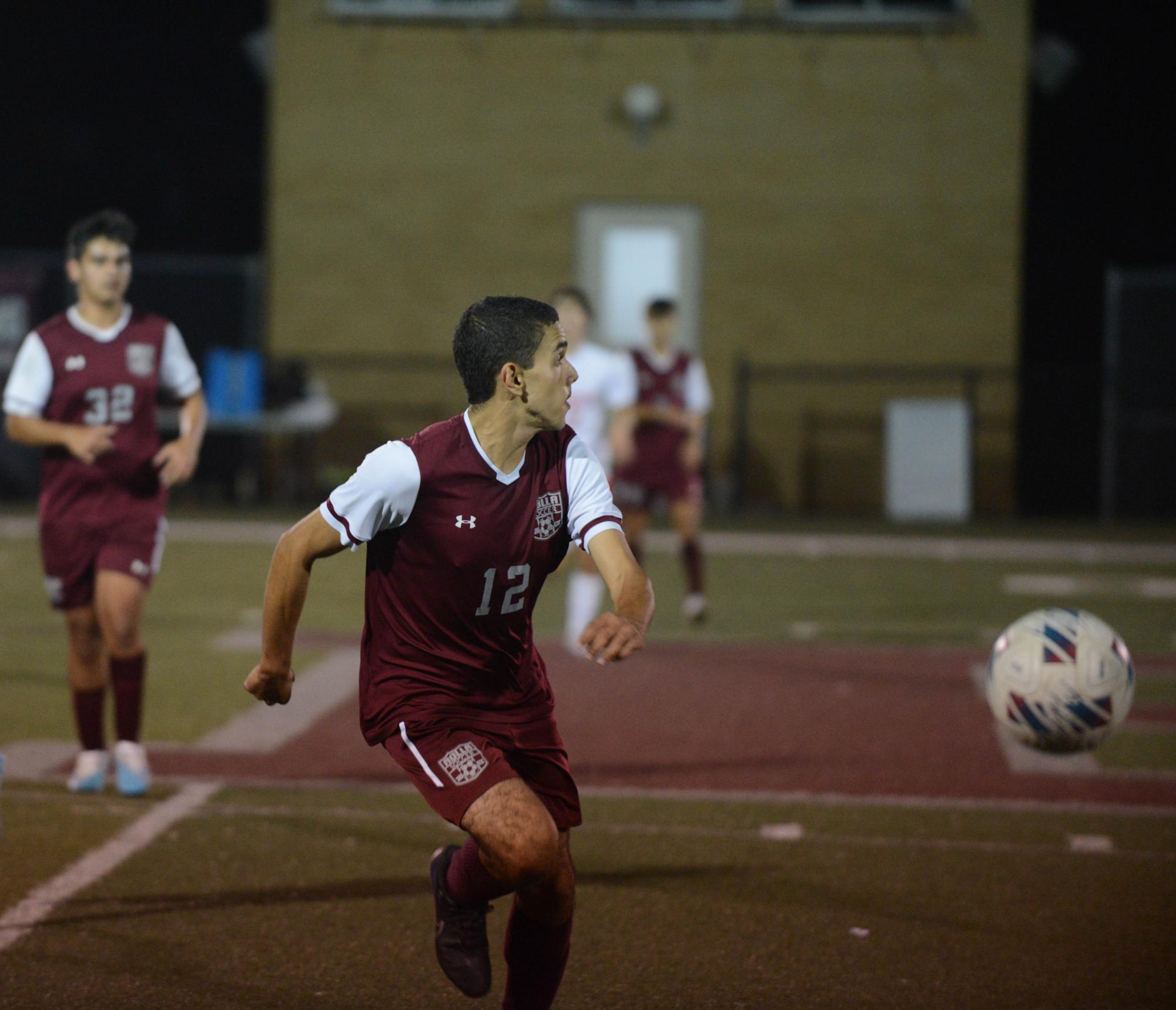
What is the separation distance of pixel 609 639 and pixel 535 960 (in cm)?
87

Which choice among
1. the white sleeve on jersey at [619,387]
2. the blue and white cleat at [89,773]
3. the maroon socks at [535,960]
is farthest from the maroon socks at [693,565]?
the maroon socks at [535,960]

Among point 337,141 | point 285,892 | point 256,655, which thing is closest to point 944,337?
point 337,141

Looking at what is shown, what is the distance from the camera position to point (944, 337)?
2162 cm

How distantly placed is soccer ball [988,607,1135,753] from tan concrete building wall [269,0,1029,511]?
54.2ft

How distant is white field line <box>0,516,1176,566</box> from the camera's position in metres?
17.3

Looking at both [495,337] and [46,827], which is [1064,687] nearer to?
[495,337]

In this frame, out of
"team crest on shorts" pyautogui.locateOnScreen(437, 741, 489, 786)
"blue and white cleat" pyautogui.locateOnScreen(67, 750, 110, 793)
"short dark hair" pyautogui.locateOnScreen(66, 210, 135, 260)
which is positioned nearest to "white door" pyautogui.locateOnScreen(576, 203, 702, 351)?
"short dark hair" pyautogui.locateOnScreen(66, 210, 135, 260)

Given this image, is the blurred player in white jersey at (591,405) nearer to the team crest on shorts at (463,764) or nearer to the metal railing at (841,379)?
the team crest on shorts at (463,764)

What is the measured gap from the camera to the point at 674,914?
5.50 meters

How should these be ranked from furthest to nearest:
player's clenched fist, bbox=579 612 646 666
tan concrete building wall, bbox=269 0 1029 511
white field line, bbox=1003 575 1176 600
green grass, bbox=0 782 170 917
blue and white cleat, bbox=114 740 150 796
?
tan concrete building wall, bbox=269 0 1029 511 < white field line, bbox=1003 575 1176 600 < blue and white cleat, bbox=114 740 150 796 < green grass, bbox=0 782 170 917 < player's clenched fist, bbox=579 612 646 666

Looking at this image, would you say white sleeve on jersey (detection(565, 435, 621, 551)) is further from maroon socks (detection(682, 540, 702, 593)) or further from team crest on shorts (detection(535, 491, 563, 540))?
maroon socks (detection(682, 540, 702, 593))

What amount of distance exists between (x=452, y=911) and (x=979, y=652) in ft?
24.0

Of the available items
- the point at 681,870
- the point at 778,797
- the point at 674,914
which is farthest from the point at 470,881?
the point at 778,797

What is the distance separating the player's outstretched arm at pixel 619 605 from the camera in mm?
3883
